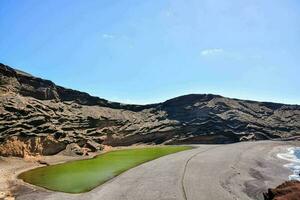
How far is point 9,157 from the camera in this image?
54.7 m

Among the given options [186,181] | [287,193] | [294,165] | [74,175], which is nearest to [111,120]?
[74,175]

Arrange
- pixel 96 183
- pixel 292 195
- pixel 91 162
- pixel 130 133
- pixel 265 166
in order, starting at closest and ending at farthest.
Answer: pixel 292 195
pixel 96 183
pixel 265 166
pixel 91 162
pixel 130 133

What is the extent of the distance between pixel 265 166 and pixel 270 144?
106 feet

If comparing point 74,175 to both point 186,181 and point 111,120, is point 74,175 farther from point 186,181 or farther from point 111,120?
point 111,120

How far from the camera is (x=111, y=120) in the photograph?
90750mm

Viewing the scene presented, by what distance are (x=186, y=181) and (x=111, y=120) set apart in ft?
188

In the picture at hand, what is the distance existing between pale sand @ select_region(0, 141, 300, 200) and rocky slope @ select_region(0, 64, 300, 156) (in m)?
11.1

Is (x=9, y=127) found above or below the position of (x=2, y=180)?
above

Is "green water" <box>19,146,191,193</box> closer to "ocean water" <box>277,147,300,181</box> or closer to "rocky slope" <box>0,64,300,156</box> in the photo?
"rocky slope" <box>0,64,300,156</box>

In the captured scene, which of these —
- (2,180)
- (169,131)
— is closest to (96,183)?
(2,180)

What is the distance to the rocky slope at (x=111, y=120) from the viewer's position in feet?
206

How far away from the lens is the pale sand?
3155cm

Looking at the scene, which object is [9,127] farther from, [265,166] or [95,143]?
[265,166]

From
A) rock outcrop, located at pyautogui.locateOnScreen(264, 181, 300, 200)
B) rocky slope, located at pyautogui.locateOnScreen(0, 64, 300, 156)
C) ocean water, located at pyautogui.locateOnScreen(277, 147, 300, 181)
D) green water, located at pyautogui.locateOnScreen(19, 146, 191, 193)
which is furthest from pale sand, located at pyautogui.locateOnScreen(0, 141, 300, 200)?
rocky slope, located at pyautogui.locateOnScreen(0, 64, 300, 156)
